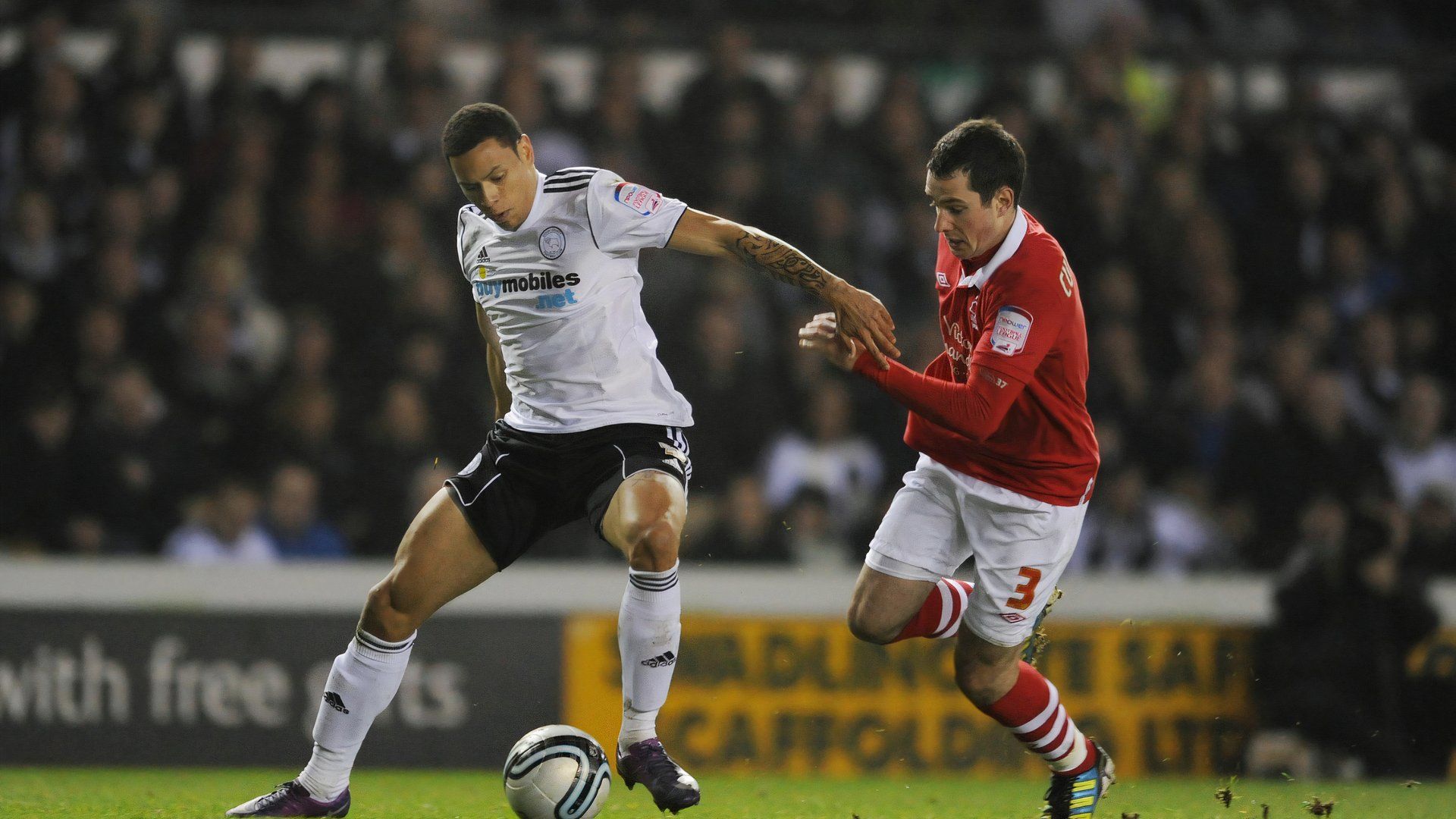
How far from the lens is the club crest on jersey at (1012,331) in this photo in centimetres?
518

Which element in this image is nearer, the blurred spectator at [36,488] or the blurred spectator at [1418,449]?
the blurred spectator at [36,488]

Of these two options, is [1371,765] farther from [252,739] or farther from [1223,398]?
[252,739]

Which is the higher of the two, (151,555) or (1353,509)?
(1353,509)

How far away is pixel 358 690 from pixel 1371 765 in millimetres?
5276

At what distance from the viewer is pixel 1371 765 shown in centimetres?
827

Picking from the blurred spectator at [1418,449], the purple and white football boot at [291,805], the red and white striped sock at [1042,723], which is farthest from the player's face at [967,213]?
the blurred spectator at [1418,449]

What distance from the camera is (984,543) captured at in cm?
556

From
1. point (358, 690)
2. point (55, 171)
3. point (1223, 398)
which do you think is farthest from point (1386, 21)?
point (358, 690)

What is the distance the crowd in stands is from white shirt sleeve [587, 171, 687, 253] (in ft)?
10.3

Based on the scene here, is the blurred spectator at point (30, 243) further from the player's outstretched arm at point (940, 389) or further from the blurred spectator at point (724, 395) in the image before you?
the player's outstretched arm at point (940, 389)

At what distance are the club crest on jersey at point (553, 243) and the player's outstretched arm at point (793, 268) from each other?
0.34 metres

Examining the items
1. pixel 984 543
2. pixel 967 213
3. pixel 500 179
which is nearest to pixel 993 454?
pixel 984 543

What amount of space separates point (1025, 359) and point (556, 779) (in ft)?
6.32

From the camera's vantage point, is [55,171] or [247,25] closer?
[55,171]
